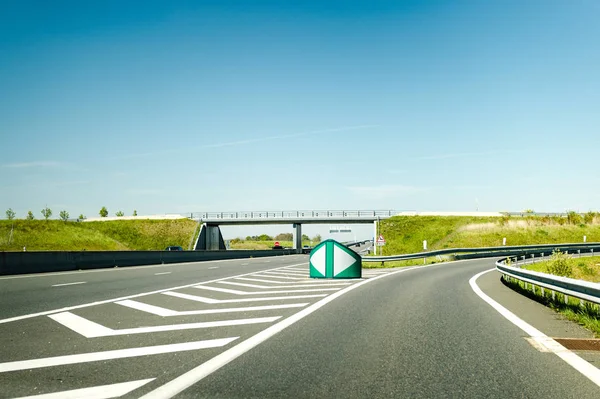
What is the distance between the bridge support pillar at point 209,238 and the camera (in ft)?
265

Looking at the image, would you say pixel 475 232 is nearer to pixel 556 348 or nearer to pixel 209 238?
pixel 209 238

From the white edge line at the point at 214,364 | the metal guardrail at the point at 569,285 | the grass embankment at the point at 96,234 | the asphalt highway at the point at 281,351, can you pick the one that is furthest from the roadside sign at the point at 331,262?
the grass embankment at the point at 96,234

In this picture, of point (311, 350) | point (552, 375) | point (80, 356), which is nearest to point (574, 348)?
point (552, 375)

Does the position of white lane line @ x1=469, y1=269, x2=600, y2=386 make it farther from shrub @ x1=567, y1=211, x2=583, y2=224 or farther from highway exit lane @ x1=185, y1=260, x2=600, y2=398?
shrub @ x1=567, y1=211, x2=583, y2=224

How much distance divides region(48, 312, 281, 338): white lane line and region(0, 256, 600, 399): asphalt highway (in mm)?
17

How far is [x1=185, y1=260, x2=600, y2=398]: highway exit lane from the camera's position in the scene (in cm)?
464

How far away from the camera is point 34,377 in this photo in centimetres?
499

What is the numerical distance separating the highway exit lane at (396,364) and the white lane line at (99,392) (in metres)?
0.53

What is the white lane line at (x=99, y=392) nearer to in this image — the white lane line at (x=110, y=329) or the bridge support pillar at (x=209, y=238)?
the white lane line at (x=110, y=329)

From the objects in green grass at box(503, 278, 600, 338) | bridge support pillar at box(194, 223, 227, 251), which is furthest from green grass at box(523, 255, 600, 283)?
bridge support pillar at box(194, 223, 227, 251)

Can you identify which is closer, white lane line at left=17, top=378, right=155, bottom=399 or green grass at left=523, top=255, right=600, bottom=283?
white lane line at left=17, top=378, right=155, bottom=399

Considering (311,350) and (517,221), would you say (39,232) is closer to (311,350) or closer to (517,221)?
(517,221)

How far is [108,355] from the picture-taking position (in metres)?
5.95

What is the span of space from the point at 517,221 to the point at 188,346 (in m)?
82.2
